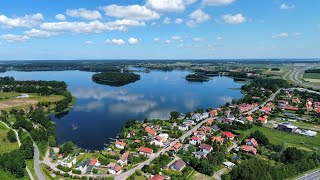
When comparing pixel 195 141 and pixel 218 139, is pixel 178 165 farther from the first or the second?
pixel 218 139

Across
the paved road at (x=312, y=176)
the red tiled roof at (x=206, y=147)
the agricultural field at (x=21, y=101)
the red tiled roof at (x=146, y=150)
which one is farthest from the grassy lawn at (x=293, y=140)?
the agricultural field at (x=21, y=101)

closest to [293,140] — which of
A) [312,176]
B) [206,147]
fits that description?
[312,176]

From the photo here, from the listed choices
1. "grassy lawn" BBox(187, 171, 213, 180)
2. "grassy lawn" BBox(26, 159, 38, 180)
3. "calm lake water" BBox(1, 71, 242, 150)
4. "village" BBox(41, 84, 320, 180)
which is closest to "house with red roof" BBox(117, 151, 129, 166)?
"village" BBox(41, 84, 320, 180)

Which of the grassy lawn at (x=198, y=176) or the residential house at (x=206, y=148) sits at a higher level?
the residential house at (x=206, y=148)

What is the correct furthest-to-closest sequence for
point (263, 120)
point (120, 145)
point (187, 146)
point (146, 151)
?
1. point (263, 120)
2. point (187, 146)
3. point (120, 145)
4. point (146, 151)

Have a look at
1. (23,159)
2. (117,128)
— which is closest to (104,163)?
(23,159)

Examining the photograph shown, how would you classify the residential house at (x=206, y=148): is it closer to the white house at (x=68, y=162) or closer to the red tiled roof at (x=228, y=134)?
the red tiled roof at (x=228, y=134)
